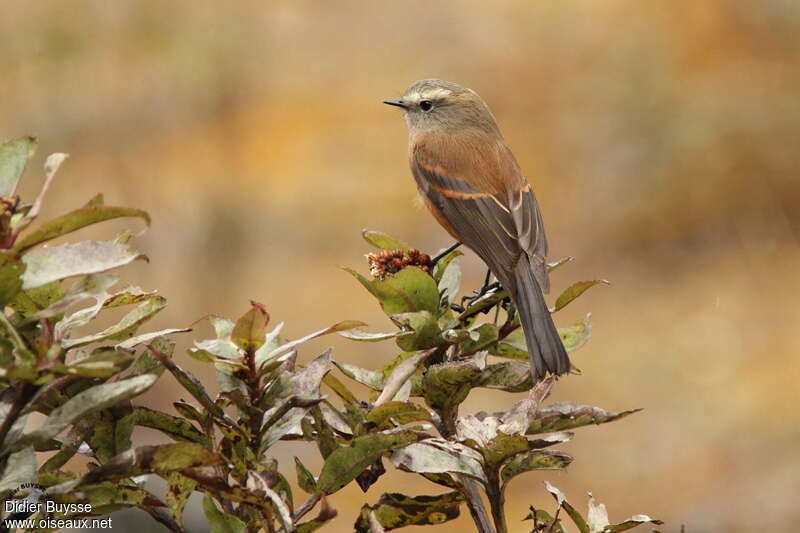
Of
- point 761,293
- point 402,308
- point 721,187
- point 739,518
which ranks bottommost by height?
point 739,518

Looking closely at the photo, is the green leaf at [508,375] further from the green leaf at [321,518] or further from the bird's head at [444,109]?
the bird's head at [444,109]

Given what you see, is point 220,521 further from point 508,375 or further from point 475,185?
point 475,185

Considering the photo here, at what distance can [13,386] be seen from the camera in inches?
43.5

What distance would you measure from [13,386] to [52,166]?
10.7 inches

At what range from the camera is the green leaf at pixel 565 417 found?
4.57ft

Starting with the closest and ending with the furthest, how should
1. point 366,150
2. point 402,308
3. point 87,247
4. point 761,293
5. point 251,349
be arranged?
point 87,247
point 251,349
point 402,308
point 761,293
point 366,150

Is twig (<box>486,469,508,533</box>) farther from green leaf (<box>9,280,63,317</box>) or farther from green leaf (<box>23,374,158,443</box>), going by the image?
green leaf (<box>9,280,63,317</box>)

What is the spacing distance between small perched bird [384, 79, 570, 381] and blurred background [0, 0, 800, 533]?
242 centimetres

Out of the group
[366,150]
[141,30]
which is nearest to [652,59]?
[366,150]

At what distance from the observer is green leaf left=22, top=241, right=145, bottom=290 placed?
1.08m

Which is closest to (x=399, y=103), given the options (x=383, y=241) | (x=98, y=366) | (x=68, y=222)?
(x=383, y=241)

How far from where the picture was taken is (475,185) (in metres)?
3.22

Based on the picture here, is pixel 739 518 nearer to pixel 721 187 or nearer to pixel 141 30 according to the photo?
pixel 721 187

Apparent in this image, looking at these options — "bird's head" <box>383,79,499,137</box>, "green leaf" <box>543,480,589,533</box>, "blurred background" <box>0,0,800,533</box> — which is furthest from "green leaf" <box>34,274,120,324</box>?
"blurred background" <box>0,0,800,533</box>
